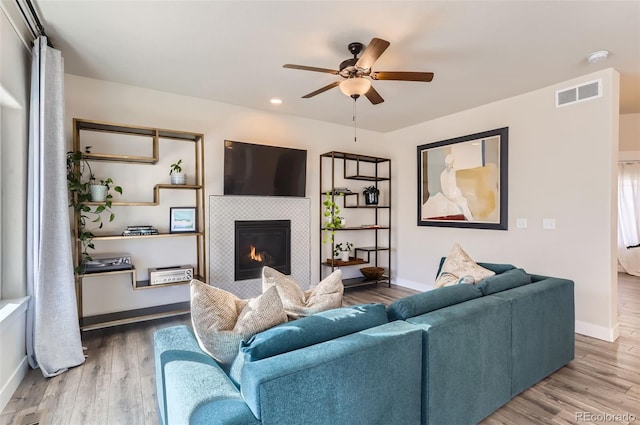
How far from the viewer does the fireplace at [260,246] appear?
4281 millimetres

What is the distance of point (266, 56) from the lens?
9.49 feet

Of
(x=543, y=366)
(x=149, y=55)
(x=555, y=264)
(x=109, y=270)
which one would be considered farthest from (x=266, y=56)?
(x=555, y=264)

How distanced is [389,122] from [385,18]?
2.83 m

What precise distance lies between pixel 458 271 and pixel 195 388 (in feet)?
7.45

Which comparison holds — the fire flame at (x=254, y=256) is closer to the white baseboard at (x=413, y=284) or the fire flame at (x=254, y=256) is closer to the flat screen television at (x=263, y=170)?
the flat screen television at (x=263, y=170)

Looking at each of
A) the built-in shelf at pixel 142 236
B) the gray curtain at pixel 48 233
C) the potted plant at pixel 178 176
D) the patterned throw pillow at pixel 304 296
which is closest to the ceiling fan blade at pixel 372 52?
the patterned throw pillow at pixel 304 296

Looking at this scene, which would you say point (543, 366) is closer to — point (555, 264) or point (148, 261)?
point (555, 264)

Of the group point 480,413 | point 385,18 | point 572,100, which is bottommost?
point 480,413

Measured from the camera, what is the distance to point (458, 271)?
9.00ft

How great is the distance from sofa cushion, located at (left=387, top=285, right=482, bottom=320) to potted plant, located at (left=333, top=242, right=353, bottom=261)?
9.55 ft

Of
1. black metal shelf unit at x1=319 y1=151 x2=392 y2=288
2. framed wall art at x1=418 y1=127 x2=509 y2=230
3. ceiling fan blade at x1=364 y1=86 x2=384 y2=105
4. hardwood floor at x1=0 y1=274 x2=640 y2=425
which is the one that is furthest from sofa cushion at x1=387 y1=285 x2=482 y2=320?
black metal shelf unit at x1=319 y1=151 x2=392 y2=288

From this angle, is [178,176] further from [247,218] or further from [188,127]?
[247,218]

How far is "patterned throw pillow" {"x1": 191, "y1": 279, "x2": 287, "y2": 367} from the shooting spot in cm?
141

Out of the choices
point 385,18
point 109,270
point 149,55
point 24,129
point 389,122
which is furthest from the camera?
point 389,122
